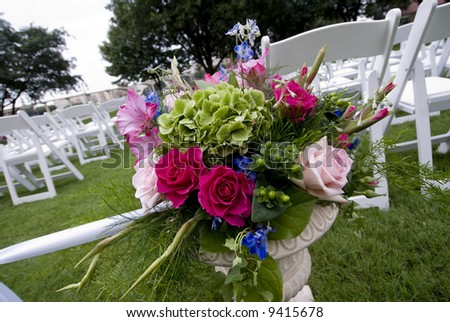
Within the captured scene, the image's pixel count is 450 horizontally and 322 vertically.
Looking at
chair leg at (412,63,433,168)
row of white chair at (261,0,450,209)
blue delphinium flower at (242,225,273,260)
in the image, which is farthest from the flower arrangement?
chair leg at (412,63,433,168)

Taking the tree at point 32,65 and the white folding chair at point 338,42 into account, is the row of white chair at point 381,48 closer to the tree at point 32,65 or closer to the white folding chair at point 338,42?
the white folding chair at point 338,42

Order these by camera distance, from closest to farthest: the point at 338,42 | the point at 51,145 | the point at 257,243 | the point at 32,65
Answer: the point at 257,243, the point at 338,42, the point at 51,145, the point at 32,65

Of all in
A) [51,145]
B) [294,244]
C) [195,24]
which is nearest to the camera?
[294,244]

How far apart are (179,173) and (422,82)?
1768mm

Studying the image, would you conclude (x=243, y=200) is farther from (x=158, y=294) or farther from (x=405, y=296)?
(x=405, y=296)

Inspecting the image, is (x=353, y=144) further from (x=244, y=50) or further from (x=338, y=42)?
(x=338, y=42)

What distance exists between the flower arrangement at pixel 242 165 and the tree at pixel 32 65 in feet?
70.8

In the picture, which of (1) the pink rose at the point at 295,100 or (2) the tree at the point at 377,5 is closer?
(1) the pink rose at the point at 295,100

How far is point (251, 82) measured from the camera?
0.70 metres

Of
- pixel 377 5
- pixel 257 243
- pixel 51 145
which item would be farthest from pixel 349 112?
pixel 377 5

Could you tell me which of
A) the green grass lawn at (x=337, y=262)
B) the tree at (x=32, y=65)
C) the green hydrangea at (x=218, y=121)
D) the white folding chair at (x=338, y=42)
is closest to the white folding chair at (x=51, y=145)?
the green grass lawn at (x=337, y=262)

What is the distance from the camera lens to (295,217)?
1.98ft

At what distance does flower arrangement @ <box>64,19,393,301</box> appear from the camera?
1.81 ft

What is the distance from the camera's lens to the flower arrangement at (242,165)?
553mm
